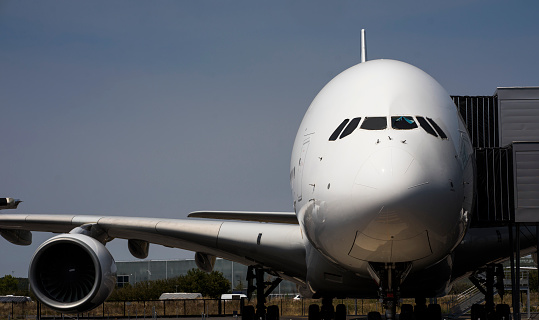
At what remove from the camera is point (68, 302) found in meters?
13.2

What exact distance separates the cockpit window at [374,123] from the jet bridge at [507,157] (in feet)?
11.5

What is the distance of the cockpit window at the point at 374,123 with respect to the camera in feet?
32.0

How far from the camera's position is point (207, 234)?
1449 centimetres

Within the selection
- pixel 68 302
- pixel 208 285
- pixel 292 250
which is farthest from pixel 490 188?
pixel 208 285

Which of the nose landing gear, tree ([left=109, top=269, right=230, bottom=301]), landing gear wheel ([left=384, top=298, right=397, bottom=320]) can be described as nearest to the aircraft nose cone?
the nose landing gear

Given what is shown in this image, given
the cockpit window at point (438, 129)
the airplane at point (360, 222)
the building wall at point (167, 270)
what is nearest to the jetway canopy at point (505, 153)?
the airplane at point (360, 222)

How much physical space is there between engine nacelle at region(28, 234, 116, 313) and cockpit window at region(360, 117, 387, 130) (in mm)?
5506

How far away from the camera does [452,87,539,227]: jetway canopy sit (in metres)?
12.7

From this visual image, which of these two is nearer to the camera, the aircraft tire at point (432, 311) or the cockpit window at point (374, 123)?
the cockpit window at point (374, 123)

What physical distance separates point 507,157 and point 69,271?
24.7ft

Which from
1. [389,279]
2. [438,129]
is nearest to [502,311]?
[389,279]

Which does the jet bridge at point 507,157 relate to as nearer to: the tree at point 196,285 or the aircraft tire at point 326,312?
the aircraft tire at point 326,312

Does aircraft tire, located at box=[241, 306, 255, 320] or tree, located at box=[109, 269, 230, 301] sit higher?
tree, located at box=[109, 269, 230, 301]

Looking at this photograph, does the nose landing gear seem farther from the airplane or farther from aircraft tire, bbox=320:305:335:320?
aircraft tire, bbox=320:305:335:320
